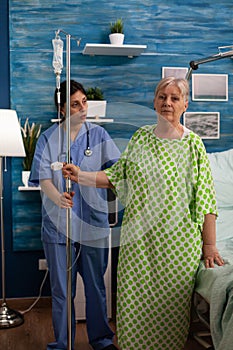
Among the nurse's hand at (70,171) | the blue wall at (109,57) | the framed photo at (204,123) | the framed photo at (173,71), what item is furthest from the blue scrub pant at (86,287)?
the framed photo at (173,71)

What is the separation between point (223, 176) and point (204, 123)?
24.4 inches

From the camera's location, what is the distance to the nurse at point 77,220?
8.27 ft

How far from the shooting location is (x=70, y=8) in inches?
140

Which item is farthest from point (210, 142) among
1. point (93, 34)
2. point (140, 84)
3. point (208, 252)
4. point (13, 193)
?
point (208, 252)

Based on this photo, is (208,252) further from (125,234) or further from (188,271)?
(125,234)

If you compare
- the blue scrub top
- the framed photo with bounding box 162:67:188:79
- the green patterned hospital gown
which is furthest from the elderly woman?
the framed photo with bounding box 162:67:188:79

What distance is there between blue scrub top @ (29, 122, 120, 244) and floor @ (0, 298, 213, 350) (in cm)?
67

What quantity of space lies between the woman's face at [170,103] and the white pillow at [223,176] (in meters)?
1.16

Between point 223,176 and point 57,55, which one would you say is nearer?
point 57,55

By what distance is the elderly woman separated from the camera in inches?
84.1

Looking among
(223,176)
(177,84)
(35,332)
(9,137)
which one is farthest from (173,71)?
(35,332)

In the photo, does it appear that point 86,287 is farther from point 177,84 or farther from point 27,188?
point 177,84

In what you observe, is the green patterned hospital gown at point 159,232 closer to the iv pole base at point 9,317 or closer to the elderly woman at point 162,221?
the elderly woman at point 162,221

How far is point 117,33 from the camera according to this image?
3.50 m
